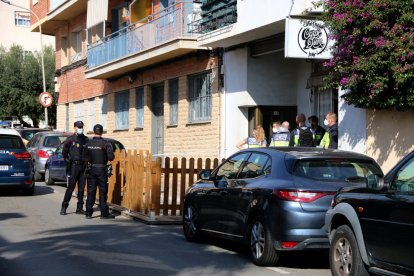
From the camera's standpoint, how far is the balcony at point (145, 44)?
20.7 meters

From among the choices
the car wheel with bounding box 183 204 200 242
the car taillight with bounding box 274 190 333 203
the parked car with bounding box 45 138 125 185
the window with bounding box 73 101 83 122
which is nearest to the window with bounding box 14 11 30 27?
the window with bounding box 73 101 83 122

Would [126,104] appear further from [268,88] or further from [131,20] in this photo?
[268,88]

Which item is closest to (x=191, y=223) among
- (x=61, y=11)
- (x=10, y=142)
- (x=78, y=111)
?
(x=10, y=142)

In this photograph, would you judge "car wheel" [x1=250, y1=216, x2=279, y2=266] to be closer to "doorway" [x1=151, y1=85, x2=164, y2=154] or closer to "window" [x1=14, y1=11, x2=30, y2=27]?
"doorway" [x1=151, y1=85, x2=164, y2=154]

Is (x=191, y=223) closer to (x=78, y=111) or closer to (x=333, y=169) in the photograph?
(x=333, y=169)

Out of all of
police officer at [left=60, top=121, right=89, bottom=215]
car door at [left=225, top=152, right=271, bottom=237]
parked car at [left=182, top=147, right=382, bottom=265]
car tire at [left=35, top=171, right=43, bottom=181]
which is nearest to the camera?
parked car at [left=182, top=147, right=382, bottom=265]

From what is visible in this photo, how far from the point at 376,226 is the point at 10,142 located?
1337 cm

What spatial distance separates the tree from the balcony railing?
18547mm

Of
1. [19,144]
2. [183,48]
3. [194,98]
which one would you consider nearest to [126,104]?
[194,98]

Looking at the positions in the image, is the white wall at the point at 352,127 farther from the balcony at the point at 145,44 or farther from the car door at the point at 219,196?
the balcony at the point at 145,44

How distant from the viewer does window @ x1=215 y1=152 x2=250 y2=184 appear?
10155mm

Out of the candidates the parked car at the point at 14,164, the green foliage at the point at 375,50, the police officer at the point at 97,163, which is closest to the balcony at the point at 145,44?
the parked car at the point at 14,164

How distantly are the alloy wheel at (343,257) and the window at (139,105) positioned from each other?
764 inches

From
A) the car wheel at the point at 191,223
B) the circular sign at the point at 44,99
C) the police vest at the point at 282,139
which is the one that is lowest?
the car wheel at the point at 191,223
